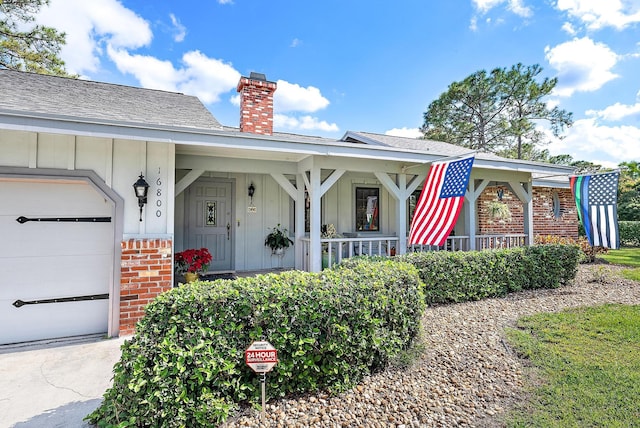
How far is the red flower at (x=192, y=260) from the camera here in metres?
5.95

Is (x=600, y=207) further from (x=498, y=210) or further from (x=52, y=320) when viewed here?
(x=52, y=320)

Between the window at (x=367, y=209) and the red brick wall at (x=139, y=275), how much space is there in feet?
18.6

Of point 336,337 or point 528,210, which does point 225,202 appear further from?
point 528,210

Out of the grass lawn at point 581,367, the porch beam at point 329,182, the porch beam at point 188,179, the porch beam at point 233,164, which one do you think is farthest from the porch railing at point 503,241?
the porch beam at point 188,179

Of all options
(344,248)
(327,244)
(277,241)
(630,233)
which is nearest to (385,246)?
(344,248)

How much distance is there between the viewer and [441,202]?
5230 millimetres

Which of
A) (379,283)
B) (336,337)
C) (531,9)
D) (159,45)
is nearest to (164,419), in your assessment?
(336,337)

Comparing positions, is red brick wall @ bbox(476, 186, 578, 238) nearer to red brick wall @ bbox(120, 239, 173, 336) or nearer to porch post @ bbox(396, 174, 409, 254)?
porch post @ bbox(396, 174, 409, 254)

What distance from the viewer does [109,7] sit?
760 cm

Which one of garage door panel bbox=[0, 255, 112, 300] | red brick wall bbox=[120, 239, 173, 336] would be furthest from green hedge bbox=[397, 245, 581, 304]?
garage door panel bbox=[0, 255, 112, 300]

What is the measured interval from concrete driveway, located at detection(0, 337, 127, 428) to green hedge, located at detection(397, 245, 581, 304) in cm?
429

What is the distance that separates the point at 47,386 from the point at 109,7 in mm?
8629

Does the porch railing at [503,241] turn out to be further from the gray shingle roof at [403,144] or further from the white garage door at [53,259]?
the white garage door at [53,259]

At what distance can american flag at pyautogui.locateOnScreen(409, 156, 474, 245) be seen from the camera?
5.01m
